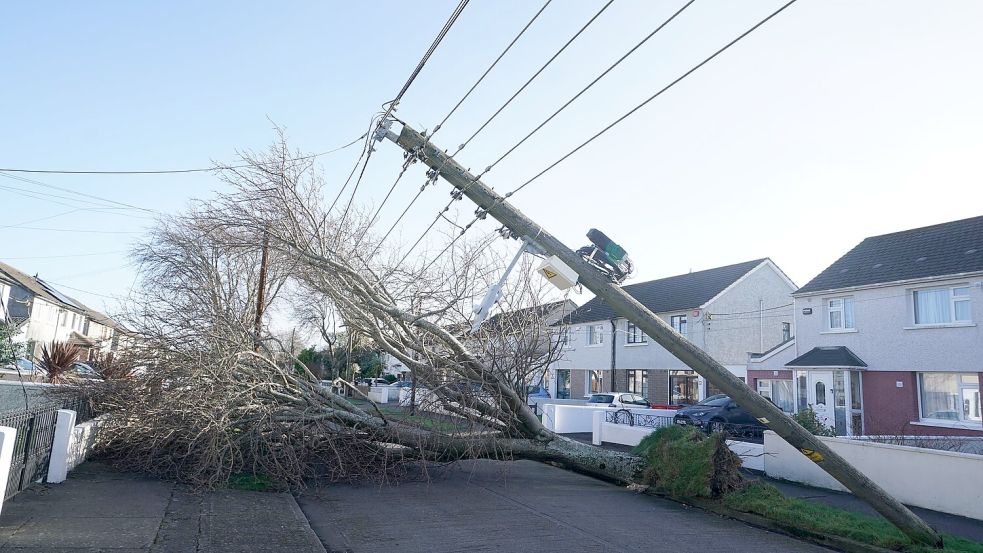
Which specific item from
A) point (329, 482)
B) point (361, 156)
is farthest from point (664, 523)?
point (361, 156)

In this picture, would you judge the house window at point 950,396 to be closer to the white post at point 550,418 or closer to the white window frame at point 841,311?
the white window frame at point 841,311

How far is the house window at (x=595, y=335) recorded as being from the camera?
125 feet

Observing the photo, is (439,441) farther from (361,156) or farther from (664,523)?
(361,156)

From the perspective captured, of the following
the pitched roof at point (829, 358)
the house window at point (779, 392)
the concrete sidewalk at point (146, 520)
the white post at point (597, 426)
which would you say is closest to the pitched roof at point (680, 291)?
the house window at point (779, 392)

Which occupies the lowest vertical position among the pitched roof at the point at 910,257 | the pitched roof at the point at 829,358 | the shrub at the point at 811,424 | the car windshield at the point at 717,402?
the shrub at the point at 811,424

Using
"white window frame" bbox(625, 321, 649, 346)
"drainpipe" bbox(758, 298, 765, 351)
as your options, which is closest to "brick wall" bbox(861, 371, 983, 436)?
"drainpipe" bbox(758, 298, 765, 351)

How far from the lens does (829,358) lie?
23031 millimetres

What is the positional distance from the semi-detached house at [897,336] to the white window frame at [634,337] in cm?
944

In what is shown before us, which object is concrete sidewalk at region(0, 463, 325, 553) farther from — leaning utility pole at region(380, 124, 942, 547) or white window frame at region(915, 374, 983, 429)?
white window frame at region(915, 374, 983, 429)

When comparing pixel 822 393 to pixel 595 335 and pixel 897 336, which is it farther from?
pixel 595 335

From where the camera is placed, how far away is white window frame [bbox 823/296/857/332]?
23469mm

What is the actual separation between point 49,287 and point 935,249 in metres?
26.7

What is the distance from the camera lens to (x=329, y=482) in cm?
1201

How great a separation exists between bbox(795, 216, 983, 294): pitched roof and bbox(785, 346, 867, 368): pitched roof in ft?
7.14
